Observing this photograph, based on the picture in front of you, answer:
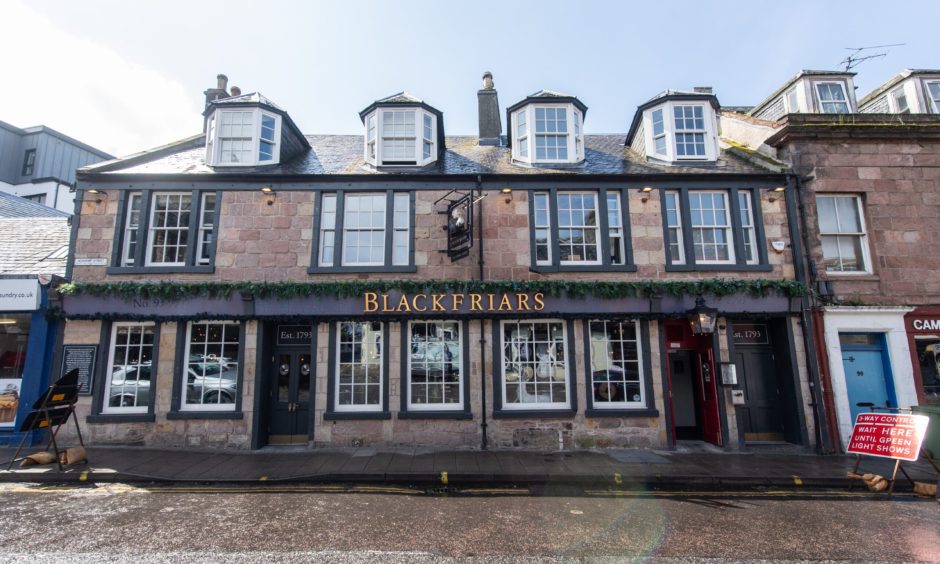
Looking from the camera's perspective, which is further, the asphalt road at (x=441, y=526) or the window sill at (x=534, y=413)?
the window sill at (x=534, y=413)

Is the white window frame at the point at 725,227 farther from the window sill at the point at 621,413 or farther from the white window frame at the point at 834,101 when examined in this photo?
the white window frame at the point at 834,101

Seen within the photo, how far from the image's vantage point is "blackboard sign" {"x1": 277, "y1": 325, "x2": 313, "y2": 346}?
10609 millimetres

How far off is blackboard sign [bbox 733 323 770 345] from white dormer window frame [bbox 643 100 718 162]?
15.4ft

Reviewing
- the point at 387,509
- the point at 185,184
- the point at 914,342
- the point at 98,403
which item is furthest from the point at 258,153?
the point at 914,342

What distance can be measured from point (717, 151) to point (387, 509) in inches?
484

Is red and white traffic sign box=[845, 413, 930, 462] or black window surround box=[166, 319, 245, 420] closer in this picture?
red and white traffic sign box=[845, 413, 930, 462]

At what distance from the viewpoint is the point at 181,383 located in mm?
9945

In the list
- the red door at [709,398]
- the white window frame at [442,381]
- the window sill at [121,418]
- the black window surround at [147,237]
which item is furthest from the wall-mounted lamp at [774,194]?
the window sill at [121,418]

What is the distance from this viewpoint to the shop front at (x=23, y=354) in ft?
32.0

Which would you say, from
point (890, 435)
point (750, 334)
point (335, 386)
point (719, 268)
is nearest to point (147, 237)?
point (335, 386)

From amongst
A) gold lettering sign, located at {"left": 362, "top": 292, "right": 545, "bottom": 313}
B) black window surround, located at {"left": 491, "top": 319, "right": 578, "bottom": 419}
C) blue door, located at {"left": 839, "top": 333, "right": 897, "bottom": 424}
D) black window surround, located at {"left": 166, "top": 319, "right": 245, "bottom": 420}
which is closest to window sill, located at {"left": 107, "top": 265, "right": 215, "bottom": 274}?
black window surround, located at {"left": 166, "top": 319, "right": 245, "bottom": 420}

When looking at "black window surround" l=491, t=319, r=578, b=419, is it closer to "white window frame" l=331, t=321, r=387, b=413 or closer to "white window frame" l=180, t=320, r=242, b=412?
"white window frame" l=331, t=321, r=387, b=413

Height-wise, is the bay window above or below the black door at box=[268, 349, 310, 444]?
above

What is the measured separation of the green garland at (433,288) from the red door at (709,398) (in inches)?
71.7
